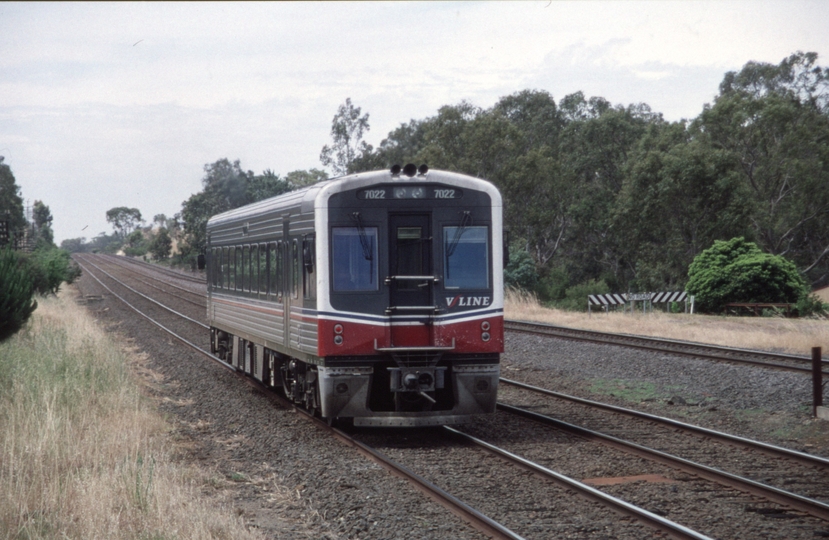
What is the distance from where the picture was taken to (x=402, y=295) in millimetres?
10859

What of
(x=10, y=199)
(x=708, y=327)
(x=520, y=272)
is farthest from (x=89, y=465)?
(x=10, y=199)

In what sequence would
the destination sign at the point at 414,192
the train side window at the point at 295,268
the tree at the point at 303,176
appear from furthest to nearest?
the tree at the point at 303,176, the train side window at the point at 295,268, the destination sign at the point at 414,192

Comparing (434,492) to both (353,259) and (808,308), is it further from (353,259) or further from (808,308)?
(808,308)

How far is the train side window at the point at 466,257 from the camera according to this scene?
10961 millimetres

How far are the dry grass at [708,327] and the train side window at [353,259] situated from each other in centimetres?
1179

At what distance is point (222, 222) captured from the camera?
17.7 m

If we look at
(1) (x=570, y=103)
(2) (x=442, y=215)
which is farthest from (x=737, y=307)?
(1) (x=570, y=103)

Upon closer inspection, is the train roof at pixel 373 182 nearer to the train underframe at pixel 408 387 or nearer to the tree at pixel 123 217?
the train underframe at pixel 408 387

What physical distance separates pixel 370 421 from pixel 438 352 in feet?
3.67

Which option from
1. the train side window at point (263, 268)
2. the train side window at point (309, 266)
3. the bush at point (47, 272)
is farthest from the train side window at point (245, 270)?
the bush at point (47, 272)

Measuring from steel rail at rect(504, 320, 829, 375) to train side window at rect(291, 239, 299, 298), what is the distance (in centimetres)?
851

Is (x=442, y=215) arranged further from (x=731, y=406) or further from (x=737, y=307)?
(x=737, y=307)

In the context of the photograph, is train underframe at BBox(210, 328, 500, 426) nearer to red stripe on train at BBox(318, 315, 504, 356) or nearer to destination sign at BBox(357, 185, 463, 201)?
red stripe on train at BBox(318, 315, 504, 356)

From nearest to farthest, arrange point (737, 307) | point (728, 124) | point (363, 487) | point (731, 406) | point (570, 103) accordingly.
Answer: point (363, 487), point (731, 406), point (737, 307), point (728, 124), point (570, 103)
